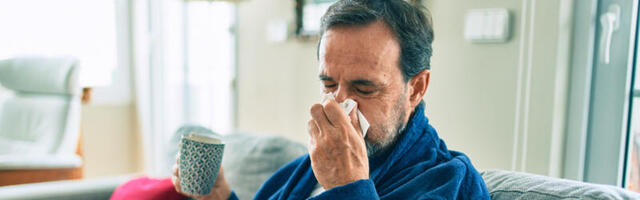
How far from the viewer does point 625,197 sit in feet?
2.66

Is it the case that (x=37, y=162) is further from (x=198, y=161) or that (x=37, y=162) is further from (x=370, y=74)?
(x=370, y=74)

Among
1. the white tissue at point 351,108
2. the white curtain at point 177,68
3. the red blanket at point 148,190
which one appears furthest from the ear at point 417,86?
the white curtain at point 177,68

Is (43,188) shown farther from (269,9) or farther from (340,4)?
(269,9)

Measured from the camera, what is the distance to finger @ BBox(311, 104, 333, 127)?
0.84 m

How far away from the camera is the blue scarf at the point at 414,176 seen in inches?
32.6

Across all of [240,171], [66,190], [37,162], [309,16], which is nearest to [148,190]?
[240,171]

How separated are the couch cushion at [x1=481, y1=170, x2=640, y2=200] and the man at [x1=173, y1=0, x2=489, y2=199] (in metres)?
0.05

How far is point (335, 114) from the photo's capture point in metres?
0.83

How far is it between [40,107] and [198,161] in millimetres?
2256

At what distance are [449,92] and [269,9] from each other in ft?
3.87

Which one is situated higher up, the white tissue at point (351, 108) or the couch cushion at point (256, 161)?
the white tissue at point (351, 108)

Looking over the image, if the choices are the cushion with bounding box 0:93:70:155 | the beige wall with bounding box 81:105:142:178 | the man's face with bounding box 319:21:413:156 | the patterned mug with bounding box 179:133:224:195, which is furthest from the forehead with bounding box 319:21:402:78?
the beige wall with bounding box 81:105:142:178

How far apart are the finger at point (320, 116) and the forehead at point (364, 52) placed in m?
0.12

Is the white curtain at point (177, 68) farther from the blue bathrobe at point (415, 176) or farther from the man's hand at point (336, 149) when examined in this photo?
the man's hand at point (336, 149)
